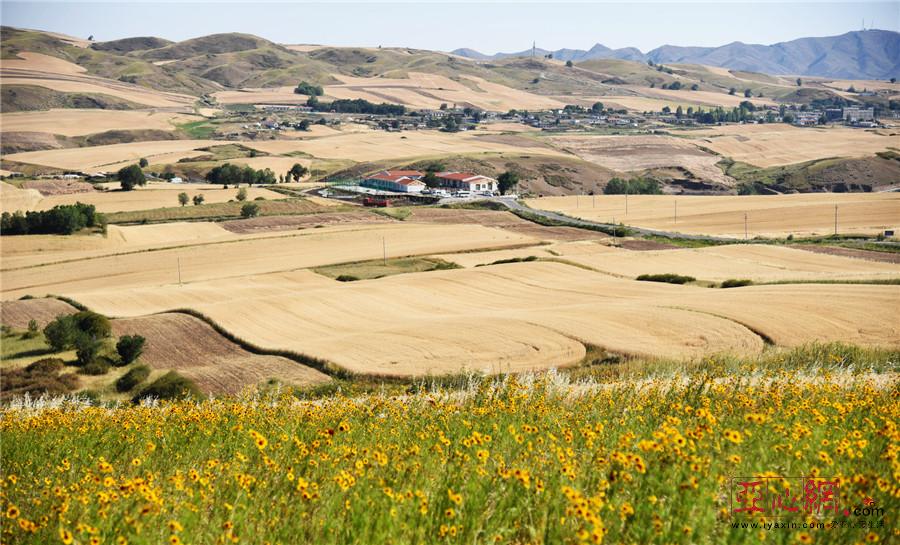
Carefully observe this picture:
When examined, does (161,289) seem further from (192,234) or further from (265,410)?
(265,410)

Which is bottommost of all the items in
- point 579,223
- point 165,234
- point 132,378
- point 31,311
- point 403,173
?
point 132,378

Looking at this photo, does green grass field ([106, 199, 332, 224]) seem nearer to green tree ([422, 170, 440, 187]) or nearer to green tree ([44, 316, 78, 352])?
green tree ([422, 170, 440, 187])

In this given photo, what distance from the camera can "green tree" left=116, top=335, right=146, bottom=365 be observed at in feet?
141

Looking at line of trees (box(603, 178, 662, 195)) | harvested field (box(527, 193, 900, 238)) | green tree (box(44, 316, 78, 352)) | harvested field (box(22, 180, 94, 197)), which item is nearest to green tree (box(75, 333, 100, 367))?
green tree (box(44, 316, 78, 352))

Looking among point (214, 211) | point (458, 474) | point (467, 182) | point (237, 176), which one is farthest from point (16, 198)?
point (458, 474)

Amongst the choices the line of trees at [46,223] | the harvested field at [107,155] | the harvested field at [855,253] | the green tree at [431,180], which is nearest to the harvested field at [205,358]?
the line of trees at [46,223]

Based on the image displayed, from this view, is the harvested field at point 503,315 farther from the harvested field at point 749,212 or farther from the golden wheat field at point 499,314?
the harvested field at point 749,212

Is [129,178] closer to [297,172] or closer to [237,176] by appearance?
[237,176]

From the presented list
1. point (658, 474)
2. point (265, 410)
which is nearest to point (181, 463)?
point (265, 410)

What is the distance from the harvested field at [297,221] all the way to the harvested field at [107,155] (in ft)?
209

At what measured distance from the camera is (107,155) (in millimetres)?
174500

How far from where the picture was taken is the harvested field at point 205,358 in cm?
3806

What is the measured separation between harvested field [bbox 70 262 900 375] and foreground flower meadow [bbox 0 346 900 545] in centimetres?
2322

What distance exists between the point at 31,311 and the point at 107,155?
5092 inches
